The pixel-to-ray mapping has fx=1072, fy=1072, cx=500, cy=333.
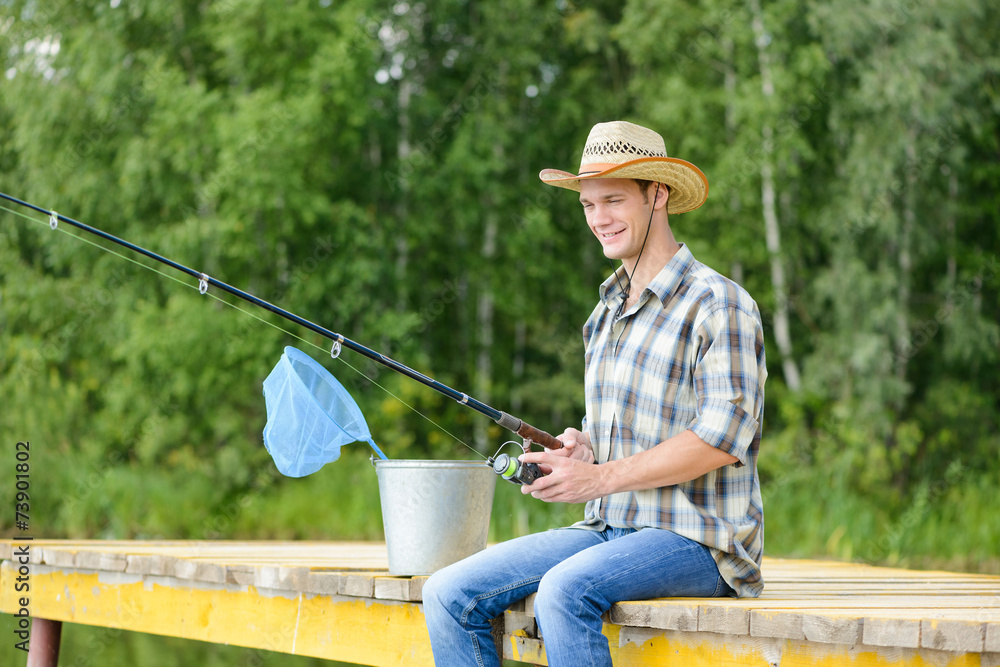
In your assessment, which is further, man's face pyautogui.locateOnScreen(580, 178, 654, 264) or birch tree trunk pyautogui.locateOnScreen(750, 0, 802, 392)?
birch tree trunk pyautogui.locateOnScreen(750, 0, 802, 392)

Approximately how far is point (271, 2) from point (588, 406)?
810 centimetres

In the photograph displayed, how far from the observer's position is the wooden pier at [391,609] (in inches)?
70.3

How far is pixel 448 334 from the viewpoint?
11656 millimetres

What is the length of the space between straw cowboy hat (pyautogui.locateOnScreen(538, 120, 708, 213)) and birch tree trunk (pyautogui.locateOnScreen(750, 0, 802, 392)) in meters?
7.65

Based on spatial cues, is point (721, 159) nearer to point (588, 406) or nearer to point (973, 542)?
point (973, 542)

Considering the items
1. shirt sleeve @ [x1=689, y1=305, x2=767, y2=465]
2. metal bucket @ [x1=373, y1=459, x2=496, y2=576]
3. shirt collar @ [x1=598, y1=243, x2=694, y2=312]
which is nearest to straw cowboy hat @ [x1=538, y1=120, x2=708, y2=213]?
shirt collar @ [x1=598, y1=243, x2=694, y2=312]

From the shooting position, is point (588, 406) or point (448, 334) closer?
point (588, 406)

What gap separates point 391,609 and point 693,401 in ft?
2.93

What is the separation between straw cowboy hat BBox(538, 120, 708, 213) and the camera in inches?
87.3

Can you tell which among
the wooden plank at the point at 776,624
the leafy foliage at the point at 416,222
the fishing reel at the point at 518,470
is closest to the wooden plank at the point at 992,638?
the wooden plank at the point at 776,624

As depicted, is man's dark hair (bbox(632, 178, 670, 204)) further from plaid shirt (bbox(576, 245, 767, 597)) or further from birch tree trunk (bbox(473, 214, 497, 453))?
birch tree trunk (bbox(473, 214, 497, 453))

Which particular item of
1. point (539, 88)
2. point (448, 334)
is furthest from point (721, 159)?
point (448, 334)

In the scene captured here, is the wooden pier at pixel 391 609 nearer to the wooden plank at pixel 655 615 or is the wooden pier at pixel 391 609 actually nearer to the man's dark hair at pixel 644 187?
the wooden plank at pixel 655 615

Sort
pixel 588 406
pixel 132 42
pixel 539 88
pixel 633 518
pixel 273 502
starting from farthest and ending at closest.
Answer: pixel 539 88 < pixel 132 42 < pixel 273 502 < pixel 588 406 < pixel 633 518
